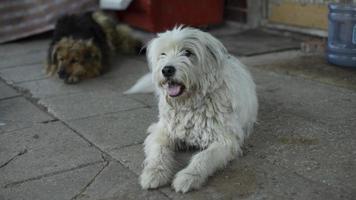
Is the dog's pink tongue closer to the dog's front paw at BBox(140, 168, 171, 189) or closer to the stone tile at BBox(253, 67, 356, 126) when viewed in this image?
the dog's front paw at BBox(140, 168, 171, 189)

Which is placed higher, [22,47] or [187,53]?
[187,53]

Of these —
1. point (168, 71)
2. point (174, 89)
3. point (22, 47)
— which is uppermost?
point (168, 71)

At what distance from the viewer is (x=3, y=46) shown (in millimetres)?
10195

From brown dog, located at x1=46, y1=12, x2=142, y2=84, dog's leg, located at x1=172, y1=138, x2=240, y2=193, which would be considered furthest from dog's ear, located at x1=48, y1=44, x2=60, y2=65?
dog's leg, located at x1=172, y1=138, x2=240, y2=193

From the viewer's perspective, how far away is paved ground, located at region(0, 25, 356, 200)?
4.00 metres

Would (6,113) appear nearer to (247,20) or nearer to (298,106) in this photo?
(298,106)

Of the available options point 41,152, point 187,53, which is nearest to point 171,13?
point 41,152

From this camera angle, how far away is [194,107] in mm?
4488

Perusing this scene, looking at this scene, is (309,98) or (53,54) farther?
(53,54)

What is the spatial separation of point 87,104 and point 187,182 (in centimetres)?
271

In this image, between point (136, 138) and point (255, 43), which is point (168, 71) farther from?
point (255, 43)

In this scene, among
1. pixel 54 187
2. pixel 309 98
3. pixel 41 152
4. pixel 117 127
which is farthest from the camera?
pixel 309 98

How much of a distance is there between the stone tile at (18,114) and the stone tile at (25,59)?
2.11 m

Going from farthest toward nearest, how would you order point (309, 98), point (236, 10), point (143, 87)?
point (236, 10), point (143, 87), point (309, 98)
